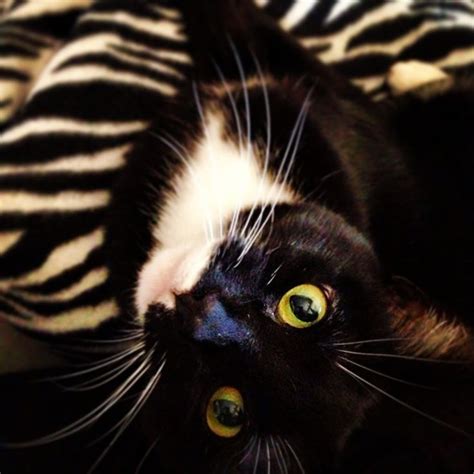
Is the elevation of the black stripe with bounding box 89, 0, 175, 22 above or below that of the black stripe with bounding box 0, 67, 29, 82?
above

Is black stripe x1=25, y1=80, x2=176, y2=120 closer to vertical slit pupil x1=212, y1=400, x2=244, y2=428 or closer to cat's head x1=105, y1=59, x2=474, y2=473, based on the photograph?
cat's head x1=105, y1=59, x2=474, y2=473

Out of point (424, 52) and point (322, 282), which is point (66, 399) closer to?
point (322, 282)

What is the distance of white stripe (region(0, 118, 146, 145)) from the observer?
88cm

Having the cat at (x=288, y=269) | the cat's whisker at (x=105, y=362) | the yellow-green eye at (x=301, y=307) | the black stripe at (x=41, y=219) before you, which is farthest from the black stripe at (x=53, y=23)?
the yellow-green eye at (x=301, y=307)

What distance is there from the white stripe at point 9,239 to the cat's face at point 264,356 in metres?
0.29

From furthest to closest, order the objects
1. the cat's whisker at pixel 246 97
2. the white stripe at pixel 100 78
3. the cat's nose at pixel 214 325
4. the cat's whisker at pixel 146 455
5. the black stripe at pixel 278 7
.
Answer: the black stripe at pixel 278 7
the white stripe at pixel 100 78
the cat's whisker at pixel 246 97
the cat's whisker at pixel 146 455
the cat's nose at pixel 214 325

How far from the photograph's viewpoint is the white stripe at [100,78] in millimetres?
894

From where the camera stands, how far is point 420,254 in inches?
30.8

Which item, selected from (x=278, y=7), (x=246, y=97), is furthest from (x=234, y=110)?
(x=278, y=7)

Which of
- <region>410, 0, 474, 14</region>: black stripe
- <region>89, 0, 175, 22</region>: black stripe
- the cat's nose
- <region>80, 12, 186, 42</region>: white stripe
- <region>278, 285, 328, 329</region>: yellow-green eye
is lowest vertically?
the cat's nose

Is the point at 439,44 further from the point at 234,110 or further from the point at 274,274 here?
the point at 274,274

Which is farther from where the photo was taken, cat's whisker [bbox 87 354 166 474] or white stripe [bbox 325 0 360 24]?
white stripe [bbox 325 0 360 24]

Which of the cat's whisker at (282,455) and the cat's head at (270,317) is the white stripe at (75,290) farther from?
the cat's whisker at (282,455)

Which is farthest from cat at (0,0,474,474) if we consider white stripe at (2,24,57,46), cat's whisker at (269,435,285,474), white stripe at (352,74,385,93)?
white stripe at (2,24,57,46)
